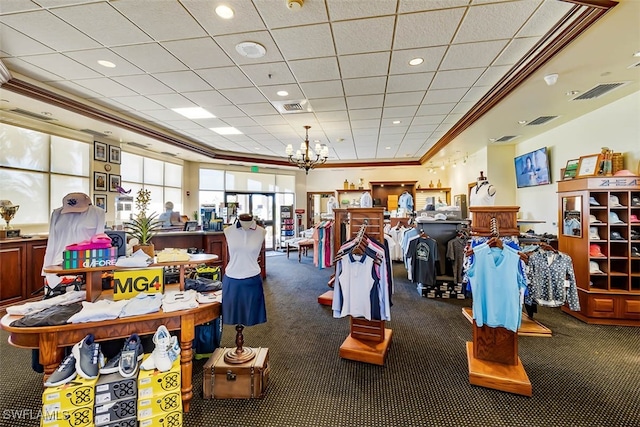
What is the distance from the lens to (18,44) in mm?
3105

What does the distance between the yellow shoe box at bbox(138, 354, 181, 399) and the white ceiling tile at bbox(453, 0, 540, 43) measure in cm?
382

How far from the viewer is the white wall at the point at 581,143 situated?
399cm

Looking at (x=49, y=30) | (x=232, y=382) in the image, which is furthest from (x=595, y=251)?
(x=49, y=30)

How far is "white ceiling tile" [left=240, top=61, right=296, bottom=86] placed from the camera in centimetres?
361

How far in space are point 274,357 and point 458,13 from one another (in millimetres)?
3798

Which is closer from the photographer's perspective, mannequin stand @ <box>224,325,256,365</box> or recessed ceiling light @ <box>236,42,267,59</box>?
mannequin stand @ <box>224,325,256,365</box>

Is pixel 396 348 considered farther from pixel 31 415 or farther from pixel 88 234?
pixel 88 234

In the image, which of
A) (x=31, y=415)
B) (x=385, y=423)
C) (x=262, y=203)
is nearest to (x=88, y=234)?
(x=31, y=415)

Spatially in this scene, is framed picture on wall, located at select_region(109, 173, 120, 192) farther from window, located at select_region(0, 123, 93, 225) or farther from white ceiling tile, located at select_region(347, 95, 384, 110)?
white ceiling tile, located at select_region(347, 95, 384, 110)

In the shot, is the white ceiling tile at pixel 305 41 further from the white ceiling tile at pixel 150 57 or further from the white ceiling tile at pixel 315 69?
the white ceiling tile at pixel 150 57

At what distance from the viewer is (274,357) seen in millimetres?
3041

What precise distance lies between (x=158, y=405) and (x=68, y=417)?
508 millimetres

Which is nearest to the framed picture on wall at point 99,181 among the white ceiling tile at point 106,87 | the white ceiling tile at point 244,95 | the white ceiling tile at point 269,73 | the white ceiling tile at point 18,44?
the white ceiling tile at point 106,87

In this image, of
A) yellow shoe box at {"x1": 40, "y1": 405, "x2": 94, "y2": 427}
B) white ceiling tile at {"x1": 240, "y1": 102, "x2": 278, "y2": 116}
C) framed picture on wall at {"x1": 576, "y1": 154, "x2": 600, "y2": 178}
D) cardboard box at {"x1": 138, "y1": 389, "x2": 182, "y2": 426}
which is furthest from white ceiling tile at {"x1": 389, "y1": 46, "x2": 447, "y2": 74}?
yellow shoe box at {"x1": 40, "y1": 405, "x2": 94, "y2": 427}
